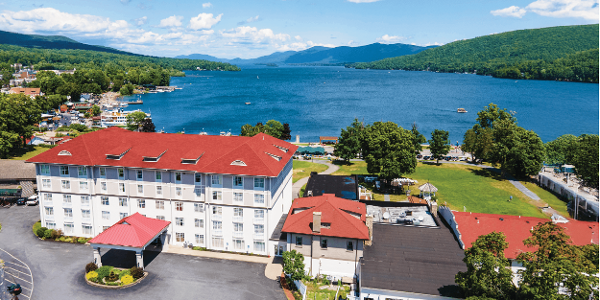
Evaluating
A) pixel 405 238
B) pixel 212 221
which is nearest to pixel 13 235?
pixel 212 221

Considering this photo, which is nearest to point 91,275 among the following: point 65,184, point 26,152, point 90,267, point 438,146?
point 90,267

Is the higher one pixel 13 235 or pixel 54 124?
pixel 54 124

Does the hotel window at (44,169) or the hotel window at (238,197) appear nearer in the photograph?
the hotel window at (238,197)

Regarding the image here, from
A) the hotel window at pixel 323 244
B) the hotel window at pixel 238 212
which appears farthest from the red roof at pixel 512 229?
the hotel window at pixel 238 212

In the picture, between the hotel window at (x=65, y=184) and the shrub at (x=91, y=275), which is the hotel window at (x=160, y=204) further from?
the hotel window at (x=65, y=184)

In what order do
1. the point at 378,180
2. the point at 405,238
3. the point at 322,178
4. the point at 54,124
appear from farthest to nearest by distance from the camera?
the point at 54,124 < the point at 378,180 < the point at 322,178 < the point at 405,238

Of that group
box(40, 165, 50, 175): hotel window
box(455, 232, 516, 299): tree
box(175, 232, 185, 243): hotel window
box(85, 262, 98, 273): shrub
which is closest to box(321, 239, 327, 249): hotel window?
box(455, 232, 516, 299): tree

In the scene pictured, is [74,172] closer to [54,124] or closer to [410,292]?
[410,292]

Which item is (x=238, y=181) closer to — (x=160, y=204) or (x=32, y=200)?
(x=160, y=204)
